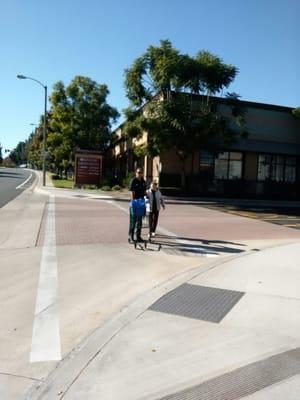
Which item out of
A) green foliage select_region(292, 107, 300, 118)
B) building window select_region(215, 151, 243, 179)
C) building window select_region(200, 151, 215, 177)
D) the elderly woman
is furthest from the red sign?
the elderly woman

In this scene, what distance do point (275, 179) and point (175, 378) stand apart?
106 ft

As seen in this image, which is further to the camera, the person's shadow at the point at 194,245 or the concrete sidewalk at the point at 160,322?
the person's shadow at the point at 194,245

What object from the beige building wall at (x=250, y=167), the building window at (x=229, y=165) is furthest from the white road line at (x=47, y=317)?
the beige building wall at (x=250, y=167)

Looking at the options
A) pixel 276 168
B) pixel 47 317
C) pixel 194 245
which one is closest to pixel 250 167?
pixel 276 168

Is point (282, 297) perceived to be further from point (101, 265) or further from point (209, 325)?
point (101, 265)

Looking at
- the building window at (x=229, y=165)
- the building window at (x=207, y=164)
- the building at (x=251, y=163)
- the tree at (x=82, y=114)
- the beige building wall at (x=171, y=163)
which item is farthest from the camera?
the tree at (x=82, y=114)

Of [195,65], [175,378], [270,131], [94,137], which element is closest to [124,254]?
[175,378]

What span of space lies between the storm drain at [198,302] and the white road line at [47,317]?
129 centimetres

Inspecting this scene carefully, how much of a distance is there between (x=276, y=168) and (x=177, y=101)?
1107 centimetres

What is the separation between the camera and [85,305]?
635 cm

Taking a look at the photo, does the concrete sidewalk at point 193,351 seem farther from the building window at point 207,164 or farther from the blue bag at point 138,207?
the building window at point 207,164

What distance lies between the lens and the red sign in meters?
34.5

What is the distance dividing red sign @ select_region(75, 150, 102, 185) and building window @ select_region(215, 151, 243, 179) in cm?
841

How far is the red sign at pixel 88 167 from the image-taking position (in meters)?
34.5
